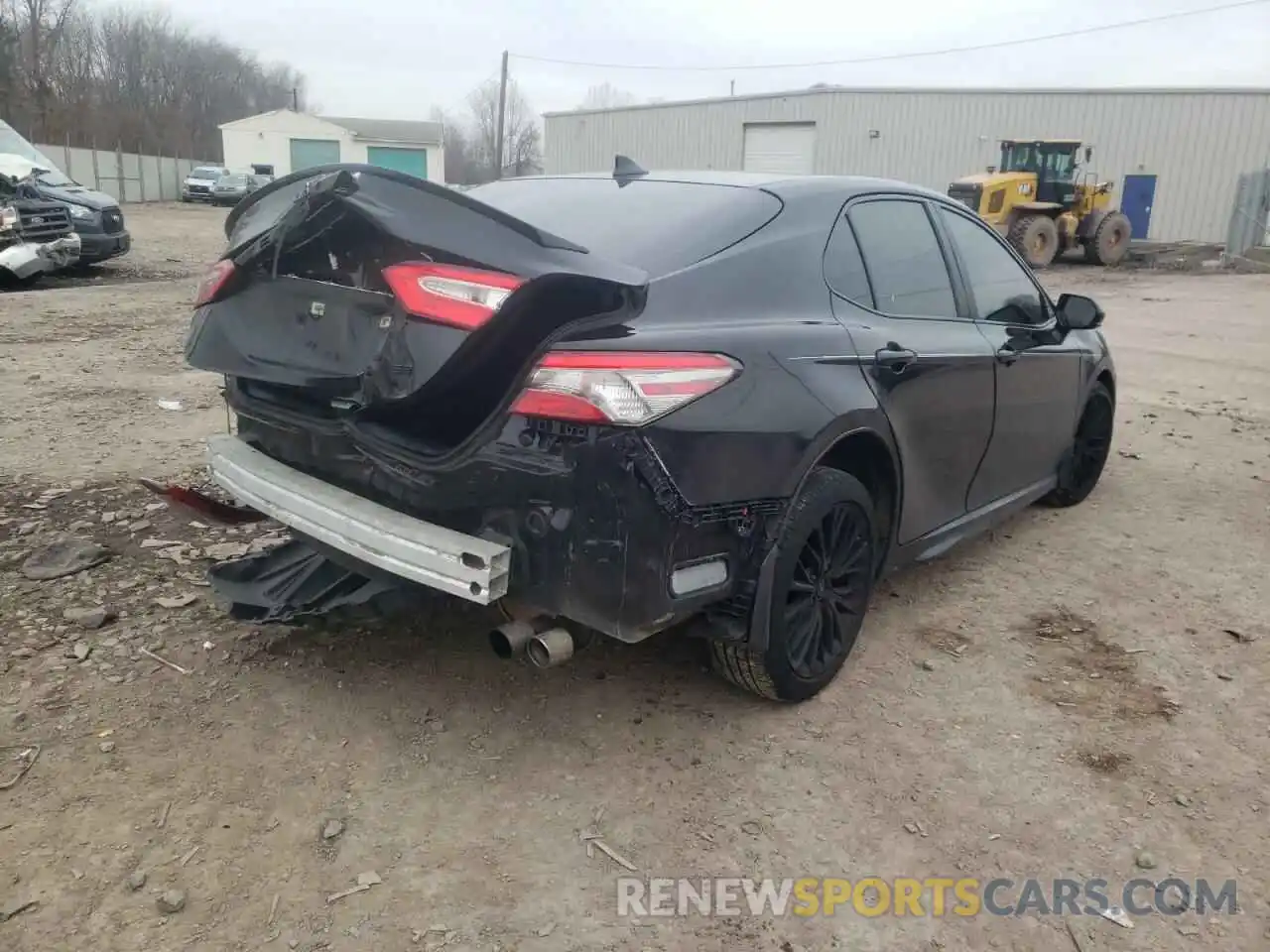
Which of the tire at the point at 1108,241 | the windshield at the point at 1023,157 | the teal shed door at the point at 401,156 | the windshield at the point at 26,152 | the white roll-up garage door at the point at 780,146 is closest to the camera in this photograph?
the windshield at the point at 26,152

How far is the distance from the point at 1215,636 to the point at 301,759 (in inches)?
129

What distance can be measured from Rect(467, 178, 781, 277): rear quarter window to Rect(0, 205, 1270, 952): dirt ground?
1.16 meters

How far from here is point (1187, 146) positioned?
1085 inches

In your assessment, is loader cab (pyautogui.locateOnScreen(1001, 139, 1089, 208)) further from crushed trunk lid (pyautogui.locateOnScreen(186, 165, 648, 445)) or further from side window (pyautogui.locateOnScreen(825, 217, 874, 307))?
crushed trunk lid (pyautogui.locateOnScreen(186, 165, 648, 445))

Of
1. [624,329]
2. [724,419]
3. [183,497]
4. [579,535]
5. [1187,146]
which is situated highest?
[1187,146]

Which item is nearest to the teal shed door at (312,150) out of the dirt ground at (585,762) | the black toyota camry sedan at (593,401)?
the dirt ground at (585,762)

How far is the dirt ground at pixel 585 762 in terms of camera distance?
2227 mm

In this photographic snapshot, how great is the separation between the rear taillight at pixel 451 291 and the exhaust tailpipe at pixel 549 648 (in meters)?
0.81

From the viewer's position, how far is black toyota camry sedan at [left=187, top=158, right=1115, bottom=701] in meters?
2.37

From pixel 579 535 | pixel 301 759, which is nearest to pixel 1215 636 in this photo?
pixel 579 535

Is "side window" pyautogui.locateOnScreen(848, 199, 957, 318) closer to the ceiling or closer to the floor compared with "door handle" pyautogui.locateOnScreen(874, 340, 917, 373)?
closer to the ceiling

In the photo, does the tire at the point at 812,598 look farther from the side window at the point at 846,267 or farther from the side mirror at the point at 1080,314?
the side mirror at the point at 1080,314

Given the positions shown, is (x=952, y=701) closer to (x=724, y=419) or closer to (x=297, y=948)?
(x=724, y=419)

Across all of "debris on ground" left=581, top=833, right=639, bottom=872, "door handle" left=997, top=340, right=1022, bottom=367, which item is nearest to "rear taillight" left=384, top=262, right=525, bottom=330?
"debris on ground" left=581, top=833, right=639, bottom=872
